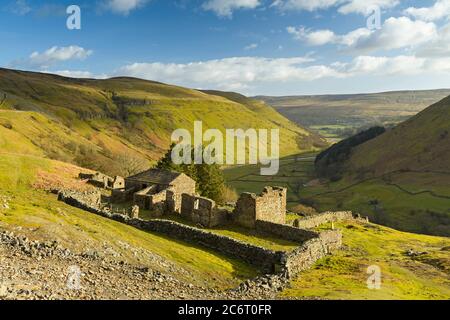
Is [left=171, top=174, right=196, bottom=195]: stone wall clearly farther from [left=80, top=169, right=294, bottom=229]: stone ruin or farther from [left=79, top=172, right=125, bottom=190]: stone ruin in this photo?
[left=79, top=172, right=125, bottom=190]: stone ruin

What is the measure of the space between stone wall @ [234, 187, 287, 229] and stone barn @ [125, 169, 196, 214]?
8.39m

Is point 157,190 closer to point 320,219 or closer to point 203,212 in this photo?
point 203,212

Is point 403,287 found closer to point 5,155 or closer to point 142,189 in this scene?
point 142,189

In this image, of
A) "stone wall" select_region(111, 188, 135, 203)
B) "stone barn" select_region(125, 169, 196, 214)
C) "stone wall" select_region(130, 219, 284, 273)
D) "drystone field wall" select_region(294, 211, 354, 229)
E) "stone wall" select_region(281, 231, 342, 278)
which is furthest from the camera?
"drystone field wall" select_region(294, 211, 354, 229)

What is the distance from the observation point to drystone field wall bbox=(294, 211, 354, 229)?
62294 millimetres

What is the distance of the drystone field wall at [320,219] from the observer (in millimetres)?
62294

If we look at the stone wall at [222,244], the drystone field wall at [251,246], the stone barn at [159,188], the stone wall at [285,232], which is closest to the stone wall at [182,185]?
the stone barn at [159,188]

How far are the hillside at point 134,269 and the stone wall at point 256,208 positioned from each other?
11.0 metres

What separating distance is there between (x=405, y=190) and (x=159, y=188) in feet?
423

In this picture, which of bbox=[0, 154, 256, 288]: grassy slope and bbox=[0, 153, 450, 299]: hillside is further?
bbox=[0, 154, 256, 288]: grassy slope

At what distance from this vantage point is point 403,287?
1216 inches

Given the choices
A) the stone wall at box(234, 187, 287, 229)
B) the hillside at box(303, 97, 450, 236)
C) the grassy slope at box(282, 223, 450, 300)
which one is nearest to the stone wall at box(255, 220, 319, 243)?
the stone wall at box(234, 187, 287, 229)

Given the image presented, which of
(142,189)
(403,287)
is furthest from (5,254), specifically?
(142,189)

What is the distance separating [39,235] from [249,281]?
42.6 ft
